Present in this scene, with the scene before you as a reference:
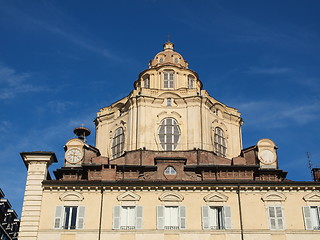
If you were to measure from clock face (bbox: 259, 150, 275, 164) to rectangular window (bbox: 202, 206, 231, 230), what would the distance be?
8824 mm

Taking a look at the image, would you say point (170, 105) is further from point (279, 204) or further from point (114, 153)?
point (279, 204)

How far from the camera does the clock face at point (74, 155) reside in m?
45.5

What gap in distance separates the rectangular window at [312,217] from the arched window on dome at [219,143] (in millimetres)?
15619

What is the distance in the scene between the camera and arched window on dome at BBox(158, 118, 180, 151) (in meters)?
51.5

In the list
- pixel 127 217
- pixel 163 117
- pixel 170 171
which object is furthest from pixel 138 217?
pixel 163 117

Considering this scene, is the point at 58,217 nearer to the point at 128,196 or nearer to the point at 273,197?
the point at 128,196

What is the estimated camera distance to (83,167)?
43.5m

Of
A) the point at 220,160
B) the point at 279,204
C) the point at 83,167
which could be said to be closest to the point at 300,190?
the point at 279,204

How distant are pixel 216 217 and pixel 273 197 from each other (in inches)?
195

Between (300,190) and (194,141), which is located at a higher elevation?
(194,141)

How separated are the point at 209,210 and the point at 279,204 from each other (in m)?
5.67

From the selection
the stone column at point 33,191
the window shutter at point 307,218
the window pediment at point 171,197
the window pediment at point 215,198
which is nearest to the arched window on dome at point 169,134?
the window pediment at point 171,197

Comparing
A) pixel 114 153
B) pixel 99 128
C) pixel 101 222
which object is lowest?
pixel 101 222

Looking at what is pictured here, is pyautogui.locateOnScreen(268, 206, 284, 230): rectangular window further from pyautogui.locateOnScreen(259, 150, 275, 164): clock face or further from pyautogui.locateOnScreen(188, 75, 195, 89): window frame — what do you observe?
pyautogui.locateOnScreen(188, 75, 195, 89): window frame
